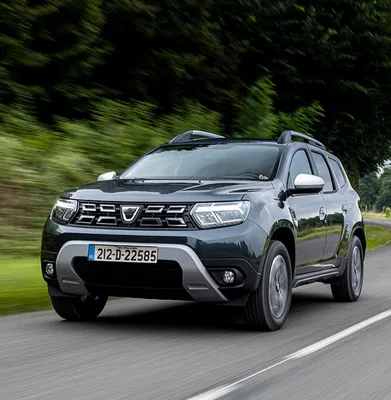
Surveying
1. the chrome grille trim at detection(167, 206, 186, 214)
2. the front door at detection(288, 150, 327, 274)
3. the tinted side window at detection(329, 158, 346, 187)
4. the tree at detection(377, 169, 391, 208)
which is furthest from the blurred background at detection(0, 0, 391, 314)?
the tree at detection(377, 169, 391, 208)

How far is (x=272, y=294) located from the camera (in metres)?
7.65

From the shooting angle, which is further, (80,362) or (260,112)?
(260,112)

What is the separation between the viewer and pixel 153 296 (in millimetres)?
7301

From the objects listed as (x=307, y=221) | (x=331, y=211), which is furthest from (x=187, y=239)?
(x=331, y=211)

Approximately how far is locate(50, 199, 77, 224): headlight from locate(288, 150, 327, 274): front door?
199 centimetres

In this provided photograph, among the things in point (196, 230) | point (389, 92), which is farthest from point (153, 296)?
point (389, 92)

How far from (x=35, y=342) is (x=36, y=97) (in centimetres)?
1272

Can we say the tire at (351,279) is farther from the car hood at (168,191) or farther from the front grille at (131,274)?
the front grille at (131,274)

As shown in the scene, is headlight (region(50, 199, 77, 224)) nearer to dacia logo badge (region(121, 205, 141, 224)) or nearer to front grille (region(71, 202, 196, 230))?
front grille (region(71, 202, 196, 230))

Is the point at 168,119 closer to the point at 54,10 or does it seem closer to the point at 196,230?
the point at 54,10

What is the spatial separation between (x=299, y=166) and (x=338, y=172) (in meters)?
1.79

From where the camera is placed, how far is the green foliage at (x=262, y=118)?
72.4 feet

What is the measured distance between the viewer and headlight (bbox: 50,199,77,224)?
24.7 ft

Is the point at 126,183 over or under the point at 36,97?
over
